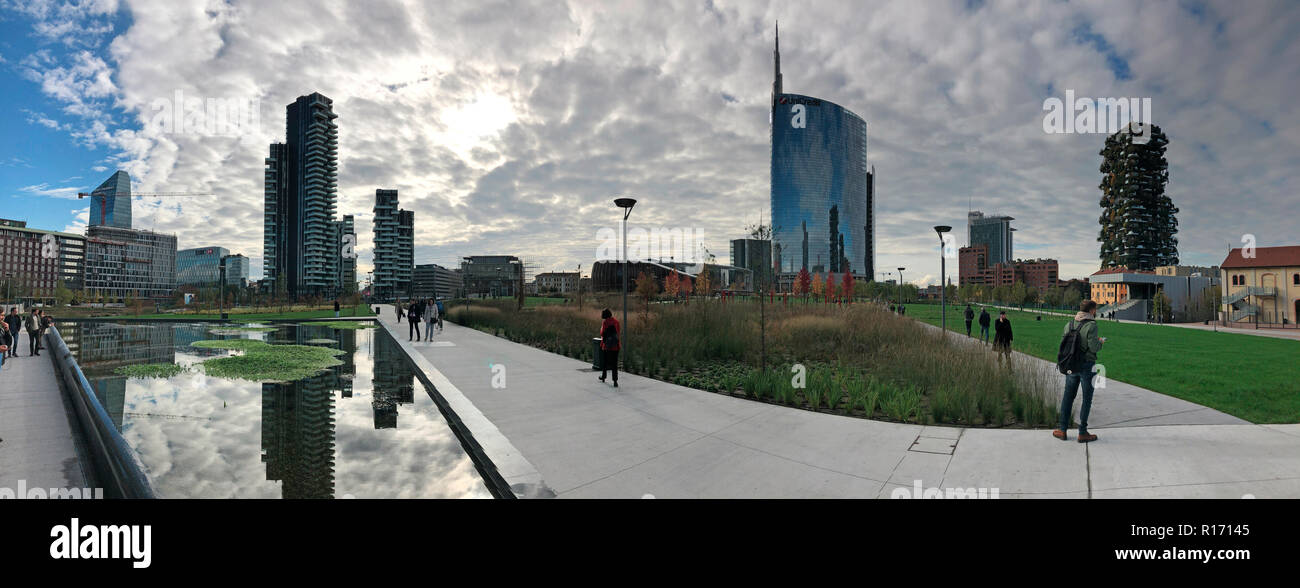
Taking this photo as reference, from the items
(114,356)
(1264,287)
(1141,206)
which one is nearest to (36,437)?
(114,356)

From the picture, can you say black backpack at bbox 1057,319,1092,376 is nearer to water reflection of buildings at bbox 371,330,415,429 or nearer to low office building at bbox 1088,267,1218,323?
water reflection of buildings at bbox 371,330,415,429


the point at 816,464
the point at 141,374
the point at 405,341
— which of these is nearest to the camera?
the point at 816,464

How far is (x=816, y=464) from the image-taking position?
5.45 metres

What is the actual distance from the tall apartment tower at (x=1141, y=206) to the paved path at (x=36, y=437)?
103 meters

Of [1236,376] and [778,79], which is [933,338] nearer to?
[1236,376]

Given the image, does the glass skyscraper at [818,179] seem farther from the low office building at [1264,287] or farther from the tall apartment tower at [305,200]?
the tall apartment tower at [305,200]

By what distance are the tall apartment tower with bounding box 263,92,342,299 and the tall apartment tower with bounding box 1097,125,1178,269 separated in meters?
169

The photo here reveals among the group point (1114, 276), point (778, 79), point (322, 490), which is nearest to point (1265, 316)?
point (1114, 276)

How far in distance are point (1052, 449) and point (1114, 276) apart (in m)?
76.9

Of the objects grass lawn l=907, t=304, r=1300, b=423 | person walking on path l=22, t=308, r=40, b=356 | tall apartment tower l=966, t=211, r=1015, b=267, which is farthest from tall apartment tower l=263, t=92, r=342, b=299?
tall apartment tower l=966, t=211, r=1015, b=267

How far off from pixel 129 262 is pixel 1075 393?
205 metres

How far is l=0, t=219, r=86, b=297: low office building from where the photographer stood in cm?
11219

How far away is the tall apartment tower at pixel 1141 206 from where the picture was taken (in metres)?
73.9

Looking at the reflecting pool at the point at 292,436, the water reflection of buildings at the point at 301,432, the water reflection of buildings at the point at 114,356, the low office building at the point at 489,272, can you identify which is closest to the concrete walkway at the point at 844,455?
the reflecting pool at the point at 292,436
